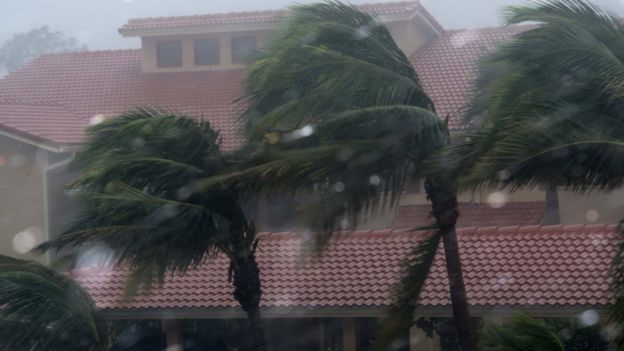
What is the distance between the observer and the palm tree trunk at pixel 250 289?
12.1 m

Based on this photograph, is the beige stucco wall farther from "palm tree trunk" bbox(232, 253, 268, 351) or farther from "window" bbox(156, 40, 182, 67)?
"palm tree trunk" bbox(232, 253, 268, 351)

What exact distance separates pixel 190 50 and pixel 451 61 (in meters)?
7.23

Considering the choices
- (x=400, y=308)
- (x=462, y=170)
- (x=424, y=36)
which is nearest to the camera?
(x=462, y=170)

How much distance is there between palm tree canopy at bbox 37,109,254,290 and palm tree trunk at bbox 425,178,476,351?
7.83 feet

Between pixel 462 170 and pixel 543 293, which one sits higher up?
pixel 462 170

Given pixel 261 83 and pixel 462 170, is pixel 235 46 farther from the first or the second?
pixel 462 170

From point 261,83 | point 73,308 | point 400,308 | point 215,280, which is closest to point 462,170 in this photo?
point 400,308

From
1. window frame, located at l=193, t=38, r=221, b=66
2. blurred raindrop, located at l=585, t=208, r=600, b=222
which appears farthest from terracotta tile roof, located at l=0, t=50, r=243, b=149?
blurred raindrop, located at l=585, t=208, r=600, b=222

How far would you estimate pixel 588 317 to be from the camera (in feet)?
44.5

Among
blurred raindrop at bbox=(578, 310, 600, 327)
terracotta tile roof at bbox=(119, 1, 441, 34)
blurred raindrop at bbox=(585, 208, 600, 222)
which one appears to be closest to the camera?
blurred raindrop at bbox=(578, 310, 600, 327)

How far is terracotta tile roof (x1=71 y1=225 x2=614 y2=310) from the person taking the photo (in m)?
14.1

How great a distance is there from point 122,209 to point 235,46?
1649cm

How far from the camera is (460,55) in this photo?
25578 millimetres

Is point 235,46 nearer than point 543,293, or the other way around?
point 543,293
